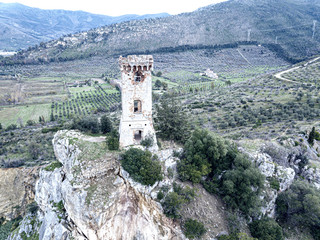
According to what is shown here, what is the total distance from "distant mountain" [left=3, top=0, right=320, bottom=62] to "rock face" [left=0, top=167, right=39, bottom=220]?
11413 centimetres

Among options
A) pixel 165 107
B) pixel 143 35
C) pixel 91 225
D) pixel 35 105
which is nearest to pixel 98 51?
pixel 143 35

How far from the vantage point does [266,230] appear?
791 inches

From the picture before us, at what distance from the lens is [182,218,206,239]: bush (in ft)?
61.7

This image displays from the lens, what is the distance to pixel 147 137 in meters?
23.0

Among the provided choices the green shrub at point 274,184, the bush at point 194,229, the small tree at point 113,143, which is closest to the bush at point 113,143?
the small tree at point 113,143

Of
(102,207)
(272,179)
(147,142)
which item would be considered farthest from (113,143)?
(272,179)

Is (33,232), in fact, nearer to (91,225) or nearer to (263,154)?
(91,225)

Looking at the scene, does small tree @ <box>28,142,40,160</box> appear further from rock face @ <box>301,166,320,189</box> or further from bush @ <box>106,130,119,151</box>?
rock face @ <box>301,166,320,189</box>

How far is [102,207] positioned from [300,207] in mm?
21152

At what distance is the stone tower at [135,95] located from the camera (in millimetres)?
20875

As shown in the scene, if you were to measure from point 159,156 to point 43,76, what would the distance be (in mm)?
118051

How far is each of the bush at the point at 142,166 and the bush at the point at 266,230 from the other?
448 inches

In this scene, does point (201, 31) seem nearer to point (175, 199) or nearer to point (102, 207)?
point (175, 199)

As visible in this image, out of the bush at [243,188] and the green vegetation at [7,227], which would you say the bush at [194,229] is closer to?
the bush at [243,188]
